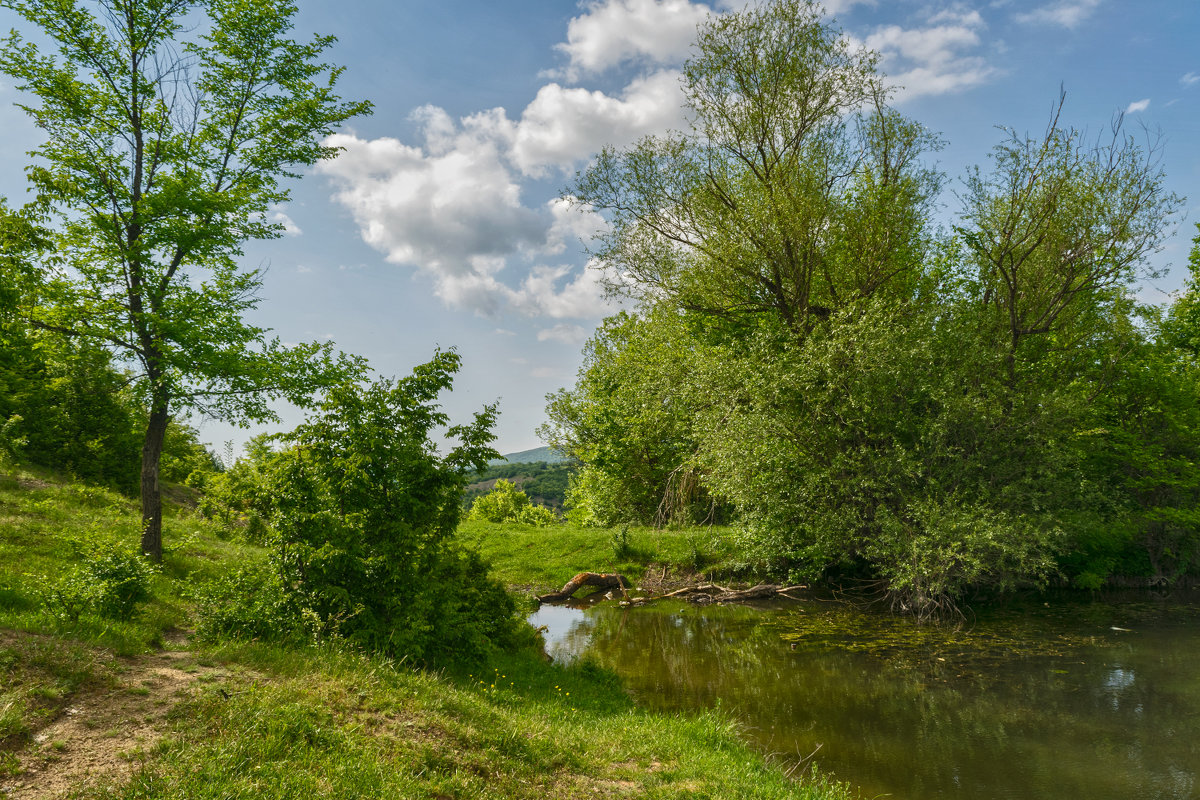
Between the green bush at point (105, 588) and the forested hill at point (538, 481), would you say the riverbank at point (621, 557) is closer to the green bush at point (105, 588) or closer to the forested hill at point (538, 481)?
the green bush at point (105, 588)

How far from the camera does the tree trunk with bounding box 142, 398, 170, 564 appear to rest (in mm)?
12945

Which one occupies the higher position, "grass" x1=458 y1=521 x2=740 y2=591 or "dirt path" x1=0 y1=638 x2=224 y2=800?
"dirt path" x1=0 y1=638 x2=224 y2=800

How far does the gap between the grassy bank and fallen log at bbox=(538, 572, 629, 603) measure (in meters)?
A: 10.2

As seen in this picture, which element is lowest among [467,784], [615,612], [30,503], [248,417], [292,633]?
[615,612]

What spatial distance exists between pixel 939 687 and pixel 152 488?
1734 cm

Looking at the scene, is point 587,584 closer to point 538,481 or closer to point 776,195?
point 776,195

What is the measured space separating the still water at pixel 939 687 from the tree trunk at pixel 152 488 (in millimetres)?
9317

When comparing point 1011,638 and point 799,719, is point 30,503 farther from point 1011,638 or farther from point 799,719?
point 1011,638

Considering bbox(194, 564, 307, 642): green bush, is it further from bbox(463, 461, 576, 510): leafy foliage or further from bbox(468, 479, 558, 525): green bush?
bbox(463, 461, 576, 510): leafy foliage

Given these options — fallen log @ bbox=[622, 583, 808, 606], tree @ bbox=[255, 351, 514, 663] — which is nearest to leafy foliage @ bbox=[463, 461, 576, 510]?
fallen log @ bbox=[622, 583, 808, 606]

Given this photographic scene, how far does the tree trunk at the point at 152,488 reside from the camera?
1295 centimetres

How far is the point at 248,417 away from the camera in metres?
14.3

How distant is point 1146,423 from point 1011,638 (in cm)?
1445

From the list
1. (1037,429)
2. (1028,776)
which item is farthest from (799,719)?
(1037,429)
